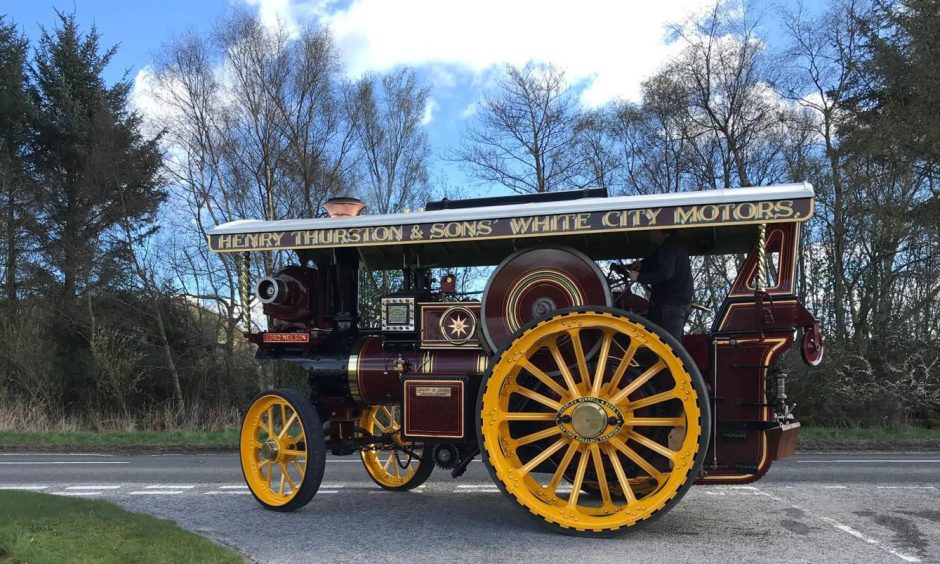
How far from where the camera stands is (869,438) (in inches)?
482

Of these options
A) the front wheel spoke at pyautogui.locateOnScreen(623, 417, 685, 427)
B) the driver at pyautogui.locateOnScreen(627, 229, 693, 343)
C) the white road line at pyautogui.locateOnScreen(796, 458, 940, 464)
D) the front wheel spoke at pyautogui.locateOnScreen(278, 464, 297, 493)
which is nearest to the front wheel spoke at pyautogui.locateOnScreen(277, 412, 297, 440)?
the front wheel spoke at pyautogui.locateOnScreen(278, 464, 297, 493)

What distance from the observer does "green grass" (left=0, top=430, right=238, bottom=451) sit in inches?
504

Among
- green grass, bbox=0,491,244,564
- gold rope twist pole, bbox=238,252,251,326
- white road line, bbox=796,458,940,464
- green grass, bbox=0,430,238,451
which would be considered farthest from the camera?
green grass, bbox=0,430,238,451

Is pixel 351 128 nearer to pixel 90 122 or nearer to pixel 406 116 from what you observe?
pixel 406 116

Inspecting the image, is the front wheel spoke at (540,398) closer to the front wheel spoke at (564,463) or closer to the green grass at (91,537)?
the front wheel spoke at (564,463)

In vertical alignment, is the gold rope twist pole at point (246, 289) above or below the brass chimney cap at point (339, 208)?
below

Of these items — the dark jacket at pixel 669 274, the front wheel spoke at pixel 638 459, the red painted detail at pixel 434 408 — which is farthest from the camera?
the red painted detail at pixel 434 408

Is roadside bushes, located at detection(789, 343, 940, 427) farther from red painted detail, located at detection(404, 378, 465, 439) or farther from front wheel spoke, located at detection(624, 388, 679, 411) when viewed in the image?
red painted detail, located at detection(404, 378, 465, 439)

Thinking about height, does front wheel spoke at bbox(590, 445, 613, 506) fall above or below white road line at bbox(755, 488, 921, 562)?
above

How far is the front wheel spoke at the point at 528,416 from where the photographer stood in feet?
17.0

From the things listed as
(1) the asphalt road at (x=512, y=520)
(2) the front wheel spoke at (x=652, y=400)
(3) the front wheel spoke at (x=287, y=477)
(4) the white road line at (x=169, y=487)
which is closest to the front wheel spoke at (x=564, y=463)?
(1) the asphalt road at (x=512, y=520)

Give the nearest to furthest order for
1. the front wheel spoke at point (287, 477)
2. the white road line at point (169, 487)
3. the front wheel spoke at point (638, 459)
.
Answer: the front wheel spoke at point (638, 459)
the front wheel spoke at point (287, 477)
the white road line at point (169, 487)

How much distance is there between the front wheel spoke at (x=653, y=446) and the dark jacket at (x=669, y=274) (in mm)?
1136

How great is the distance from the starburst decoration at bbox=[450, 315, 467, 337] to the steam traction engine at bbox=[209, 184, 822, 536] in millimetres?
19
